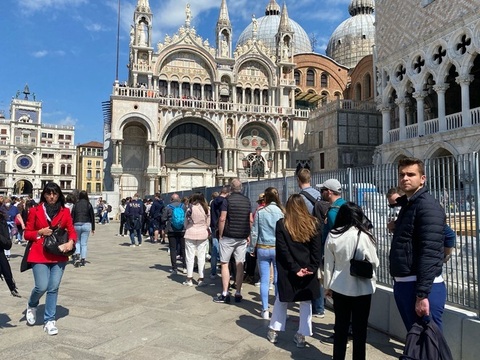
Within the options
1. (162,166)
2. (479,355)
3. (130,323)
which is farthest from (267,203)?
(162,166)

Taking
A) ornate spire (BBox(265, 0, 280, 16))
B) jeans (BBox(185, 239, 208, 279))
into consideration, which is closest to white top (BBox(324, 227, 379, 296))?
jeans (BBox(185, 239, 208, 279))

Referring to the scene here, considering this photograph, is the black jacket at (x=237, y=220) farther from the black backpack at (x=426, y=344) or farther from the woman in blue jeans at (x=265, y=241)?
the black backpack at (x=426, y=344)

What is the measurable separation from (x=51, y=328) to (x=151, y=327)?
3.93 feet

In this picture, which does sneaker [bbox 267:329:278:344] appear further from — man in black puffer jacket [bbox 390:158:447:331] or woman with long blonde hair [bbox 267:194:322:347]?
man in black puffer jacket [bbox 390:158:447:331]

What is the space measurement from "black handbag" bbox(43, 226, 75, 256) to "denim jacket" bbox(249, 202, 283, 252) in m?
2.42

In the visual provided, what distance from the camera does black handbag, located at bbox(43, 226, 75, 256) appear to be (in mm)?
4879

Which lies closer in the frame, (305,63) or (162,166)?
(162,166)

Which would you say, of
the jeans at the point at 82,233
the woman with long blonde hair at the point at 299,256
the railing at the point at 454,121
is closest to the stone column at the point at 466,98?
the railing at the point at 454,121

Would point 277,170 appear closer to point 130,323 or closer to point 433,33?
point 433,33

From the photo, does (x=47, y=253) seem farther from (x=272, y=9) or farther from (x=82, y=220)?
(x=272, y=9)

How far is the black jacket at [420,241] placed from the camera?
9.68 feet

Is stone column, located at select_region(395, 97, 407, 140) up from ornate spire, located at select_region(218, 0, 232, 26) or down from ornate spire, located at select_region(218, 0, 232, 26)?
down

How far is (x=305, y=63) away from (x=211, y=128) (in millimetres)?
15425

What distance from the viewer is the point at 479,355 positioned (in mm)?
3879
